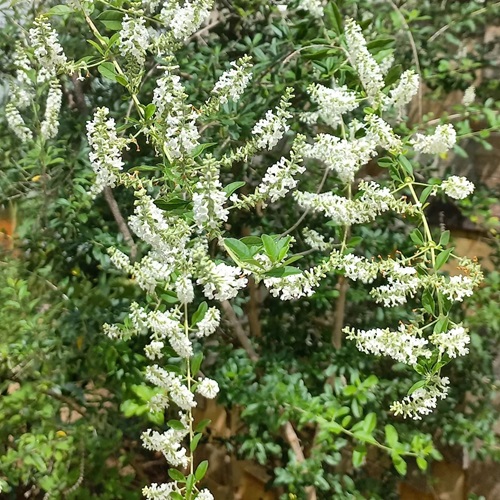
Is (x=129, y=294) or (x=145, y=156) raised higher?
(x=145, y=156)

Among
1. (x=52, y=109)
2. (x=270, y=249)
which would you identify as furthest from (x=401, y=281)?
(x=52, y=109)

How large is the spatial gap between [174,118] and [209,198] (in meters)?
0.14

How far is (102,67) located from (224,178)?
62cm

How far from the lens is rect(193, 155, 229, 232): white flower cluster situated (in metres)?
0.75

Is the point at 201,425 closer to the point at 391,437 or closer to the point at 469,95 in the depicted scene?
the point at 391,437

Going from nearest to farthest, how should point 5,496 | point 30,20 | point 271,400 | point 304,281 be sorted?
point 304,281, point 271,400, point 30,20, point 5,496

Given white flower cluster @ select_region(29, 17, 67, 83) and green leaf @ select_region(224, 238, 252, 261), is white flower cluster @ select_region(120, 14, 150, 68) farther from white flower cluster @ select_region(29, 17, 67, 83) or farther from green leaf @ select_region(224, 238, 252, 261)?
green leaf @ select_region(224, 238, 252, 261)

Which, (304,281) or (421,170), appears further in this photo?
(421,170)

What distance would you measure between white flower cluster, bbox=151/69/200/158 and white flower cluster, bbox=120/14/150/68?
0.30 ft

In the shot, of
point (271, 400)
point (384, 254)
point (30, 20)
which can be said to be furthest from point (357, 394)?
point (30, 20)

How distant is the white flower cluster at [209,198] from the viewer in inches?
29.7

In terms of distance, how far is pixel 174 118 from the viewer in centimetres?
83

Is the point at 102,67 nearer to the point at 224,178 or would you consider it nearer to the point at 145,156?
the point at 145,156

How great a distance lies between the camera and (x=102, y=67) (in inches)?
38.8
